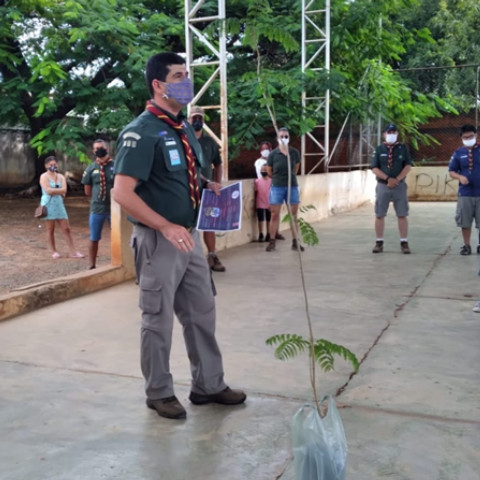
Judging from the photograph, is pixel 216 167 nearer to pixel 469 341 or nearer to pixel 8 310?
pixel 8 310

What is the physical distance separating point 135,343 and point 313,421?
2.69 meters

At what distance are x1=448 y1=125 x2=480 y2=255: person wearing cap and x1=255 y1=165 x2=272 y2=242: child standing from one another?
9.93ft

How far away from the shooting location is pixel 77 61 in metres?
15.0

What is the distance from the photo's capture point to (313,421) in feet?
7.42

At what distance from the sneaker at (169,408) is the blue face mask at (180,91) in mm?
1574

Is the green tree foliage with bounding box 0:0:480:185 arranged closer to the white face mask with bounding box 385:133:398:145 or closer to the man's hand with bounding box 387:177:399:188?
the white face mask with bounding box 385:133:398:145

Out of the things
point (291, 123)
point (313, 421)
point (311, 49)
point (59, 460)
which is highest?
point (311, 49)

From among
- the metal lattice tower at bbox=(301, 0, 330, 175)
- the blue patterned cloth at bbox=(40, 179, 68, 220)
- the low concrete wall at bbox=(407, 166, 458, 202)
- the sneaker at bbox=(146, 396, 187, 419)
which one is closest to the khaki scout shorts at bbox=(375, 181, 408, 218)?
the blue patterned cloth at bbox=(40, 179, 68, 220)

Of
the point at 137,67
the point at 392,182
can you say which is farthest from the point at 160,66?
the point at 137,67

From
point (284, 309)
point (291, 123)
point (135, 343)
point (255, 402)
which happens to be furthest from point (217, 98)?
point (255, 402)

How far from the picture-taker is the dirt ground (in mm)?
8008

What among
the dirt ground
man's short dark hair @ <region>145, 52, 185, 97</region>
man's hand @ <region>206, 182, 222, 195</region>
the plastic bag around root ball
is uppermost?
man's short dark hair @ <region>145, 52, 185, 97</region>

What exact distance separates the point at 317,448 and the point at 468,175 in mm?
6720

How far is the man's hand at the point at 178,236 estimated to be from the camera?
10.1 feet
